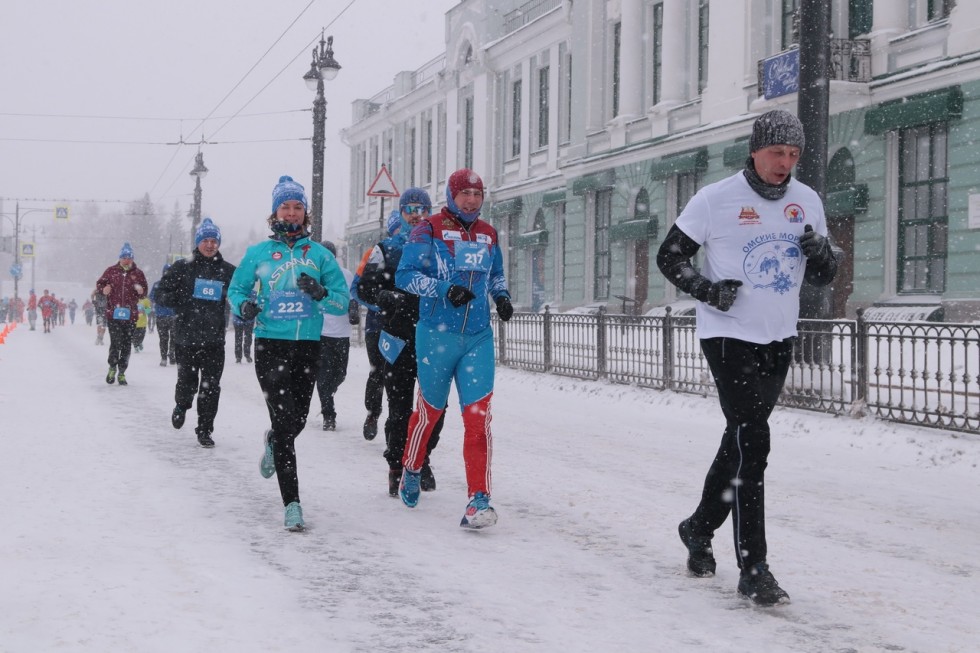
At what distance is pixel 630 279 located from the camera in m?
28.1

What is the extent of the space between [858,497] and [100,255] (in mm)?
175328

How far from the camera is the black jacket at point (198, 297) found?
9148 millimetres

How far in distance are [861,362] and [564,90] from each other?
948 inches

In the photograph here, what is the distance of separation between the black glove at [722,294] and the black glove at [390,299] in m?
2.28

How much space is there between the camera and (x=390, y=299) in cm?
594

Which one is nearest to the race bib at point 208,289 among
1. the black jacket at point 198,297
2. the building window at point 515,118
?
the black jacket at point 198,297

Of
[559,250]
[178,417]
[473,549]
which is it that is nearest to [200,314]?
[178,417]

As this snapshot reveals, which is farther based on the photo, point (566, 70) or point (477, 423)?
point (566, 70)

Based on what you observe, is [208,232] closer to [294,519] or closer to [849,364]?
[294,519]

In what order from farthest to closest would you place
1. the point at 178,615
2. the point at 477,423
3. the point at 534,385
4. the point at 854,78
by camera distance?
the point at 854,78 < the point at 534,385 < the point at 477,423 < the point at 178,615

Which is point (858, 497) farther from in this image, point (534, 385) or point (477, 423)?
point (534, 385)

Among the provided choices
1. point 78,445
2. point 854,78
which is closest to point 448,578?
point 78,445

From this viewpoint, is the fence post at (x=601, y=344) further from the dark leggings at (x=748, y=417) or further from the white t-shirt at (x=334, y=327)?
the dark leggings at (x=748, y=417)

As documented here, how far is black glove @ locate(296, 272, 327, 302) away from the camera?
5469mm
